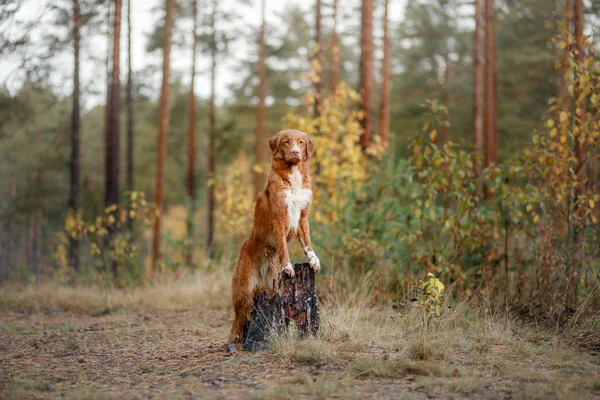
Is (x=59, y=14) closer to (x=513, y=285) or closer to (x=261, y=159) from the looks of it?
(x=261, y=159)

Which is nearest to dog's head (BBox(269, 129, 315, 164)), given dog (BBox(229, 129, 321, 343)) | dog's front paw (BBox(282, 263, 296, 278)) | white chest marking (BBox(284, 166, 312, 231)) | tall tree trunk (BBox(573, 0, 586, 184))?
dog (BBox(229, 129, 321, 343))

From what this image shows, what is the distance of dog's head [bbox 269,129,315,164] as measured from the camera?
4898 mm

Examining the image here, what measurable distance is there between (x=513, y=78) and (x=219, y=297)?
758 inches

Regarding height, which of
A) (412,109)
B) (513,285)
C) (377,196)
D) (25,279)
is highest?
(412,109)

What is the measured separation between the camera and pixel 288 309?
16.5 feet

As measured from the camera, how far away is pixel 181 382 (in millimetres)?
4176

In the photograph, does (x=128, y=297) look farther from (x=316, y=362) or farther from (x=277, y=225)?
(x=316, y=362)

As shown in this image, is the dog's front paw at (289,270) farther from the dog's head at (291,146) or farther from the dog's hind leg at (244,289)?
the dog's head at (291,146)

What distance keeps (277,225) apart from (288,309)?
0.78 meters

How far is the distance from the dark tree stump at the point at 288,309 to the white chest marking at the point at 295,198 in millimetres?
418

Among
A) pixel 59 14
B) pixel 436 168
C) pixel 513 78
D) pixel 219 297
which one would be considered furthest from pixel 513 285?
pixel 513 78

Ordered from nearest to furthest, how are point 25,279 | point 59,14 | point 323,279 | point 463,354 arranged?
point 463,354, point 323,279, point 25,279, point 59,14

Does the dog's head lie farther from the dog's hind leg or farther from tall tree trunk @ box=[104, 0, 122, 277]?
tall tree trunk @ box=[104, 0, 122, 277]

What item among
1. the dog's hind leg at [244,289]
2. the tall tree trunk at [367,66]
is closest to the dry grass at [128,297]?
the dog's hind leg at [244,289]
